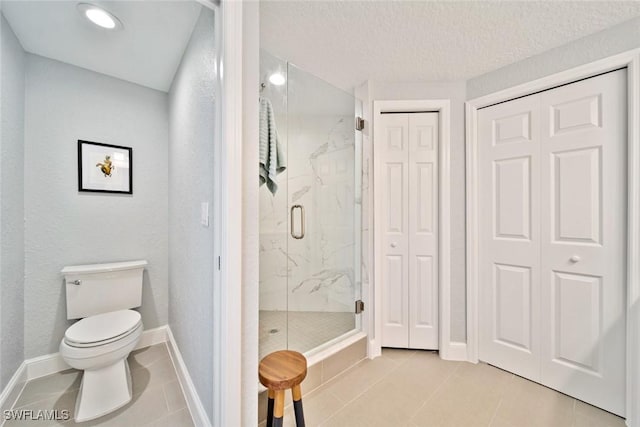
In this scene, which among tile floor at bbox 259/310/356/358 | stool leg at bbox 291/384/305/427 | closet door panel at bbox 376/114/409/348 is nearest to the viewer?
stool leg at bbox 291/384/305/427

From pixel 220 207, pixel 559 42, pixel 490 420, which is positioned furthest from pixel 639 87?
pixel 220 207

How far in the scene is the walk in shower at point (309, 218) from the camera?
5.63ft

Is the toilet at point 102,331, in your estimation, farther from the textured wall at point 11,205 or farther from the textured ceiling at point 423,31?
the textured ceiling at point 423,31

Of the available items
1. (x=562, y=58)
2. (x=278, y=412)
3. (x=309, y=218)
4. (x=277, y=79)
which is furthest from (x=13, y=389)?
(x=562, y=58)

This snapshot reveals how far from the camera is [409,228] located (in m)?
2.13

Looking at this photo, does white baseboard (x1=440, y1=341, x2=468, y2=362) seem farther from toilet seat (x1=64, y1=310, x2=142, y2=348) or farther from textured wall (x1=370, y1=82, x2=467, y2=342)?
toilet seat (x1=64, y1=310, x2=142, y2=348)

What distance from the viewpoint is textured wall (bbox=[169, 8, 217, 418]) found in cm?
123

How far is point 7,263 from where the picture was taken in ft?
4.91

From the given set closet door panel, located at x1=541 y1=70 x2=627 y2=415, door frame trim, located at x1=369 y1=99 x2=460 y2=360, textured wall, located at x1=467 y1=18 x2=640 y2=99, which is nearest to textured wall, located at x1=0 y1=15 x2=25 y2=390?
door frame trim, located at x1=369 y1=99 x2=460 y2=360

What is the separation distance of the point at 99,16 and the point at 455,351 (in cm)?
326

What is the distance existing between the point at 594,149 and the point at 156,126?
3.25 meters

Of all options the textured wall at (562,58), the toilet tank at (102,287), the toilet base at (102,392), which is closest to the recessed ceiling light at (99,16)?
the toilet tank at (102,287)

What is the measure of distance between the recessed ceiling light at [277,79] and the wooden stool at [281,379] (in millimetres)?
1679

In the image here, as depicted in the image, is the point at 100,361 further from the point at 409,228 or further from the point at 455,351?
the point at 455,351
